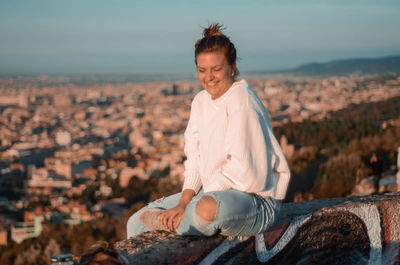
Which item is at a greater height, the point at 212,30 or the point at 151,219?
the point at 212,30

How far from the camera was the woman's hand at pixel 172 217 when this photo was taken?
1873mm

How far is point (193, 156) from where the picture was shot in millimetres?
2082

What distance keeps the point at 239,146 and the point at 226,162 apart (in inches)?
5.6

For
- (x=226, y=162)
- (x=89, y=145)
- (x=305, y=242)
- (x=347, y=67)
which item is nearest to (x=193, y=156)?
(x=226, y=162)

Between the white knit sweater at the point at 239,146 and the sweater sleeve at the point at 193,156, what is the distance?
0.01 metres

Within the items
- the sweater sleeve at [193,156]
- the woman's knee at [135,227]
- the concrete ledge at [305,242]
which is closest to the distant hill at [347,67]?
the concrete ledge at [305,242]

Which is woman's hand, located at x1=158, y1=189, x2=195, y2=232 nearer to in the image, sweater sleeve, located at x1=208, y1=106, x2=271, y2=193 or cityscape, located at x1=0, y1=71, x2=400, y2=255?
sweater sleeve, located at x1=208, y1=106, x2=271, y2=193

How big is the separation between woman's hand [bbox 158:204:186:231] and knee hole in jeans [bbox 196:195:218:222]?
119 mm

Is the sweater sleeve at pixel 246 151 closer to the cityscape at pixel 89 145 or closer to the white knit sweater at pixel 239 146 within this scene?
the white knit sweater at pixel 239 146

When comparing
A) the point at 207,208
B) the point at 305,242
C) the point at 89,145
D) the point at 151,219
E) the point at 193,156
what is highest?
the point at 193,156

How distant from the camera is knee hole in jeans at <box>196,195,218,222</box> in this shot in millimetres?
1734

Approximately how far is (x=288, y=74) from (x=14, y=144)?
178 feet

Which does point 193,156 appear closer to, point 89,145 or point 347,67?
point 89,145

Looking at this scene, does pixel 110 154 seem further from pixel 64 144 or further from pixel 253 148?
pixel 253 148
